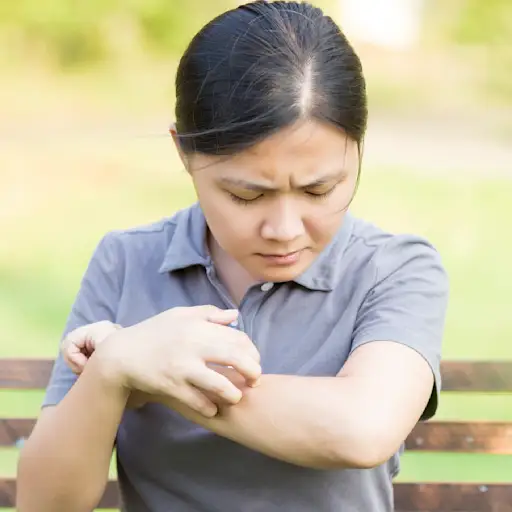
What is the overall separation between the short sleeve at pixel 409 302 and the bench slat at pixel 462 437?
512mm

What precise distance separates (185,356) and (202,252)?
29 centimetres

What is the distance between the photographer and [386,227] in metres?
4.78

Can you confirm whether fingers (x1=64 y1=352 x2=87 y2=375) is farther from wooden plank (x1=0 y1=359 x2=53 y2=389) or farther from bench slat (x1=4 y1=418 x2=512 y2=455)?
bench slat (x1=4 y1=418 x2=512 y2=455)

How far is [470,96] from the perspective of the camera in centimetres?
581

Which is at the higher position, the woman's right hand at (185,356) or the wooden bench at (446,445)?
the woman's right hand at (185,356)

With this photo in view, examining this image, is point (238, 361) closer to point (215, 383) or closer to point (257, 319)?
point (215, 383)

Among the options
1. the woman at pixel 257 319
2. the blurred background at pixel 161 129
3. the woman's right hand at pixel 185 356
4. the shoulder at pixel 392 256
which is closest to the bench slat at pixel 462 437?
the woman at pixel 257 319

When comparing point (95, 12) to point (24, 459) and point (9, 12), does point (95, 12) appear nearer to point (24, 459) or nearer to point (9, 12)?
point (9, 12)

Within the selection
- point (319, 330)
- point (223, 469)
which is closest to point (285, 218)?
point (319, 330)

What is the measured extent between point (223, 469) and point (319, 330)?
244 millimetres

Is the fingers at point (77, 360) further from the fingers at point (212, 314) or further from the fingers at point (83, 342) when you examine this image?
the fingers at point (212, 314)

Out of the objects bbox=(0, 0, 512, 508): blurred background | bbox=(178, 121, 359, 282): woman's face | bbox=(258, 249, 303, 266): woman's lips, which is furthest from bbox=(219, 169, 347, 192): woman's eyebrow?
bbox=(0, 0, 512, 508): blurred background

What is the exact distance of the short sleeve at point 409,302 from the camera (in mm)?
1269

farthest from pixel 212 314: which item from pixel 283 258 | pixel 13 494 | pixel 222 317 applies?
pixel 13 494
